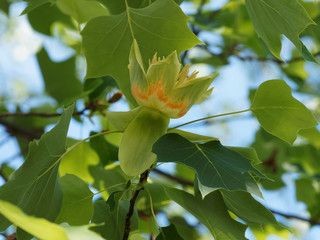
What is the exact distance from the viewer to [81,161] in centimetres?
102

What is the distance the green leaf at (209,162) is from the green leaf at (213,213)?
10cm

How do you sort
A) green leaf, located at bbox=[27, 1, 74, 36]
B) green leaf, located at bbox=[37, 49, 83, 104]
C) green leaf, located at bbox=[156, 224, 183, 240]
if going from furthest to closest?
green leaf, located at bbox=[37, 49, 83, 104] < green leaf, located at bbox=[27, 1, 74, 36] < green leaf, located at bbox=[156, 224, 183, 240]

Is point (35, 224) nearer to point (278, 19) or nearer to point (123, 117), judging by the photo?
point (123, 117)

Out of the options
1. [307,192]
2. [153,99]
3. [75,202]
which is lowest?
[307,192]

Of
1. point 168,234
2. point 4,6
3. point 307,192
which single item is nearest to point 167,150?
point 168,234

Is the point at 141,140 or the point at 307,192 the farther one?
the point at 307,192

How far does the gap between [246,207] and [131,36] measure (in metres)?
0.36

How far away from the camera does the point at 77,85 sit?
1.38 metres

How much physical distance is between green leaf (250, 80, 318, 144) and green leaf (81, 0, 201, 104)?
6.1 inches

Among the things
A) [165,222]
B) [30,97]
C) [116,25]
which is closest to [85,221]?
[116,25]

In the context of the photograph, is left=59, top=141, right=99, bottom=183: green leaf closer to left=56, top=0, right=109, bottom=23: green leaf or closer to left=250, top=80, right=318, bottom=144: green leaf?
left=56, top=0, right=109, bottom=23: green leaf

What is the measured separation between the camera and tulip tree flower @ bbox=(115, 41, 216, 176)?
2.02 ft

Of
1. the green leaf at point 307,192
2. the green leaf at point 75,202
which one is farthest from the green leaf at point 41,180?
the green leaf at point 307,192

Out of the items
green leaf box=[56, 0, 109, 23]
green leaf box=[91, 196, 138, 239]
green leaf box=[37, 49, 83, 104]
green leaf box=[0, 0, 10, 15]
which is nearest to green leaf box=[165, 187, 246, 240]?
green leaf box=[91, 196, 138, 239]
